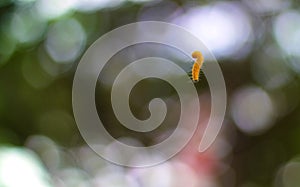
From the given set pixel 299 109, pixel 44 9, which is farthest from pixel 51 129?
pixel 299 109

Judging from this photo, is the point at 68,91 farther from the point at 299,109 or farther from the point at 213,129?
the point at 299,109

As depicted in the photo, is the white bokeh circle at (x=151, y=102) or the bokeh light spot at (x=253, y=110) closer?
the white bokeh circle at (x=151, y=102)

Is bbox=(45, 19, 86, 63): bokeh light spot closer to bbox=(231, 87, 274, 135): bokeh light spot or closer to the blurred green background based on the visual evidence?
the blurred green background

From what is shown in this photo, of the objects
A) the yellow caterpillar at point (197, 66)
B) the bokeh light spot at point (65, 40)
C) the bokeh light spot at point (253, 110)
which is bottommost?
the bokeh light spot at point (253, 110)

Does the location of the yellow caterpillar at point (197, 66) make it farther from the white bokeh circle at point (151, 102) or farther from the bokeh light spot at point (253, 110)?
the bokeh light spot at point (253, 110)

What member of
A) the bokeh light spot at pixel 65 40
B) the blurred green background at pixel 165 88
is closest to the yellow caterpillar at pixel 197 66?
the blurred green background at pixel 165 88

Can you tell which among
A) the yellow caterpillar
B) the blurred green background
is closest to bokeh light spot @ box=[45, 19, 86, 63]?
the blurred green background

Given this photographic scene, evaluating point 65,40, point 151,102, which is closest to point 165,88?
point 151,102

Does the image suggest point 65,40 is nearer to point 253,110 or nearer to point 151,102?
point 151,102

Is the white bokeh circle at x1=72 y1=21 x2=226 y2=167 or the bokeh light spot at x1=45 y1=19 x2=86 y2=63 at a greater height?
the bokeh light spot at x1=45 y1=19 x2=86 y2=63
